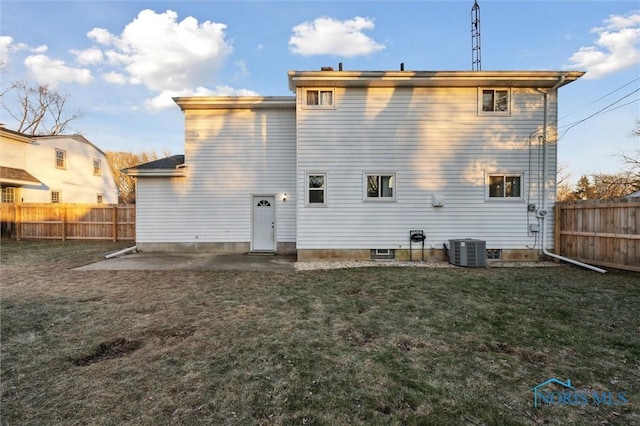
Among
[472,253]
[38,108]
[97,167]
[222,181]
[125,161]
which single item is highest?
[38,108]

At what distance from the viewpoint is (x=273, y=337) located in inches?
148

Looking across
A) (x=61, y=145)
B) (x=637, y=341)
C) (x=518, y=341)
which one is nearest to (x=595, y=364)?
(x=518, y=341)

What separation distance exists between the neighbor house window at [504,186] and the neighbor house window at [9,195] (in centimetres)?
2395

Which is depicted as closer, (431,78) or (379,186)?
(431,78)

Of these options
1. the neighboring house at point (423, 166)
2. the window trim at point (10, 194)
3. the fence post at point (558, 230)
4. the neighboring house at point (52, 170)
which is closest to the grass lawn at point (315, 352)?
the fence post at point (558, 230)

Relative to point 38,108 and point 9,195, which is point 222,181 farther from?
point 38,108

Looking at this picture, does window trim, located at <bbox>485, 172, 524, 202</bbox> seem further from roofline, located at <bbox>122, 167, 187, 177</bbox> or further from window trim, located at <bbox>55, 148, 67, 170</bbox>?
window trim, located at <bbox>55, 148, 67, 170</bbox>

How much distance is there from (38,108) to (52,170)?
44.9 ft

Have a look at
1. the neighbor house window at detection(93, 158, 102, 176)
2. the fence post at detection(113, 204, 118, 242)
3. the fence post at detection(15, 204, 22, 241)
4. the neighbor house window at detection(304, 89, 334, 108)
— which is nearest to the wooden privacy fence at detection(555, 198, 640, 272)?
the neighbor house window at detection(304, 89, 334, 108)

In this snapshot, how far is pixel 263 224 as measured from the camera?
1106 centimetres

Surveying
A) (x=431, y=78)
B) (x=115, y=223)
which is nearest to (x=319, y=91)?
(x=431, y=78)

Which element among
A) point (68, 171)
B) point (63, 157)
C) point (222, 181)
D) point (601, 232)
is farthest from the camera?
point (68, 171)

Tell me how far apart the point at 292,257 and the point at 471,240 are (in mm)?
5849

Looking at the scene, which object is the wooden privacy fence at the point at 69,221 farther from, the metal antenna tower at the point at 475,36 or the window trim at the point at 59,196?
the metal antenna tower at the point at 475,36
